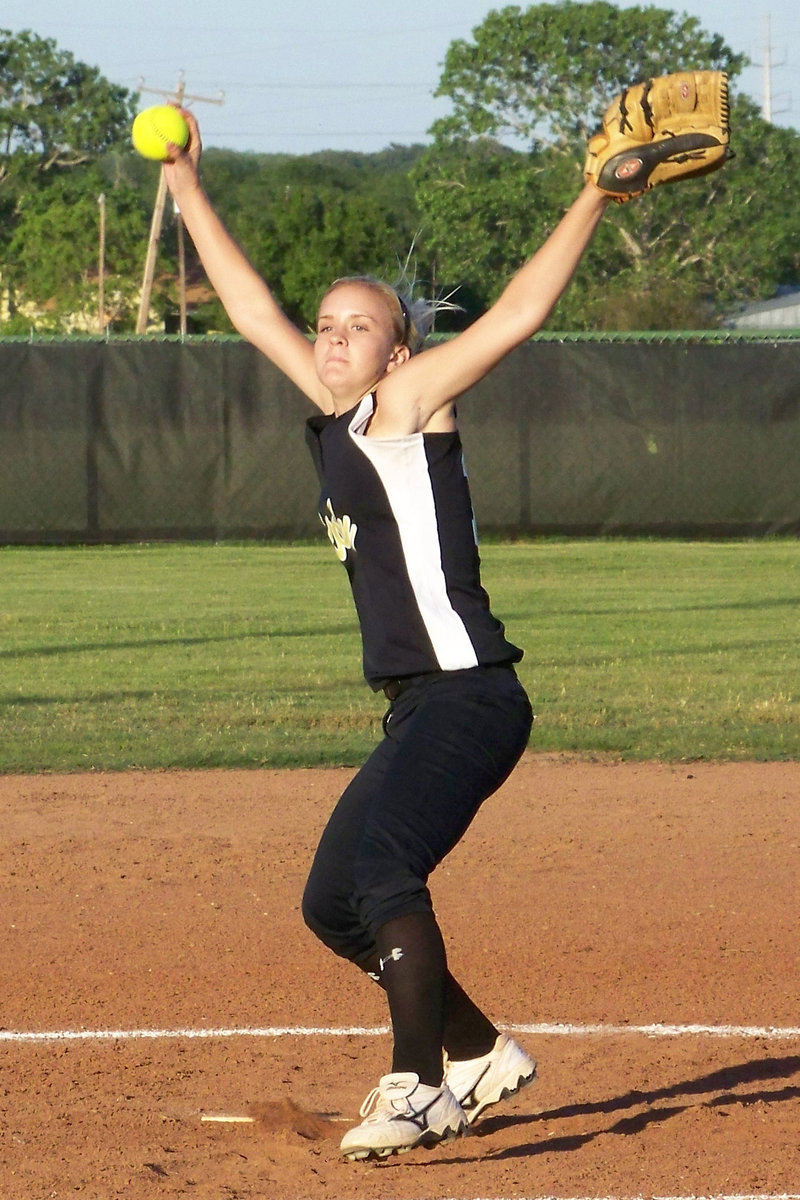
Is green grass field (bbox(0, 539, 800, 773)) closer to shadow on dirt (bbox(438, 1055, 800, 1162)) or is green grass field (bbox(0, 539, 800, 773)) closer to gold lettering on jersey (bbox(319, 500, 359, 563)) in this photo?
shadow on dirt (bbox(438, 1055, 800, 1162))

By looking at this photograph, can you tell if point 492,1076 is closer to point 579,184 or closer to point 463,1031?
point 463,1031

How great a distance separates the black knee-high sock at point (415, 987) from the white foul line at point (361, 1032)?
979 mm

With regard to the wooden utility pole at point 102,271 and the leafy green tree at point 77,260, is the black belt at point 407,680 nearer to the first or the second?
the wooden utility pole at point 102,271

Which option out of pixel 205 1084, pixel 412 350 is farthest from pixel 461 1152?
pixel 412 350

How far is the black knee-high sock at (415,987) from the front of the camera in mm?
2893

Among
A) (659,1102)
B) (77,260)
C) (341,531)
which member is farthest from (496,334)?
(77,260)

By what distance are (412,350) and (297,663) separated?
6.23 m

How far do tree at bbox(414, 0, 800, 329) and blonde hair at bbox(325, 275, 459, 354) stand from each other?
143ft

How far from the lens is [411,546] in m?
2.93

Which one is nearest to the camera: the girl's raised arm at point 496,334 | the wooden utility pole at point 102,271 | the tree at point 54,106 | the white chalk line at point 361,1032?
the girl's raised arm at point 496,334

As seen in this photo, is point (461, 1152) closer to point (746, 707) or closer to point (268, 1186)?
point (268, 1186)

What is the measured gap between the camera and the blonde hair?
3084mm

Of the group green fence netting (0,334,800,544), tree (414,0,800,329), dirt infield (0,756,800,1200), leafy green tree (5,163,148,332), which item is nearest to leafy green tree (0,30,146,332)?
leafy green tree (5,163,148,332)

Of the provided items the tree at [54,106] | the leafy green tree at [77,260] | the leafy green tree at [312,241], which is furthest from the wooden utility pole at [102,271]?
the tree at [54,106]
